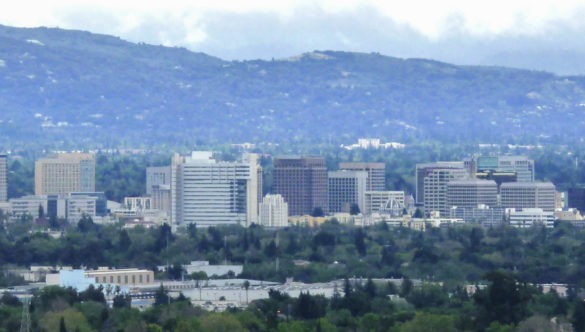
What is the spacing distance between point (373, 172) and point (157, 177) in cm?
1340

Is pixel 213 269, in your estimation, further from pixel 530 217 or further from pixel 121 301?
pixel 530 217

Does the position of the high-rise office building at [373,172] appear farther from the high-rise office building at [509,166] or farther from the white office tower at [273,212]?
the white office tower at [273,212]

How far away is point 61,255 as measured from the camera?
10062 centimetres

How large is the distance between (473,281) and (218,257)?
755 inches

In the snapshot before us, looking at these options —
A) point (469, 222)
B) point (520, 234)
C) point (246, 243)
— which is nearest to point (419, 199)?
point (469, 222)

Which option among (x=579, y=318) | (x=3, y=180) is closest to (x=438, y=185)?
(x=3, y=180)

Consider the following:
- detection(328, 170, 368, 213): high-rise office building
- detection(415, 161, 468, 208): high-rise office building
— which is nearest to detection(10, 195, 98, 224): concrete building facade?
detection(328, 170, 368, 213): high-rise office building

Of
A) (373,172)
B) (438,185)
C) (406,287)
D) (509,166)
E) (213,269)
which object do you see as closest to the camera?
(406,287)

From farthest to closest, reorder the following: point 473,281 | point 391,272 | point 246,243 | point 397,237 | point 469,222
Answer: point 469,222 < point 397,237 < point 246,243 < point 391,272 < point 473,281

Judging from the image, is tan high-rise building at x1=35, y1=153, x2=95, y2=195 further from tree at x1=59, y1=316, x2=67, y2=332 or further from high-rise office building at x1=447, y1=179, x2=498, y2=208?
tree at x1=59, y1=316, x2=67, y2=332

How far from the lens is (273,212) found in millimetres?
141625

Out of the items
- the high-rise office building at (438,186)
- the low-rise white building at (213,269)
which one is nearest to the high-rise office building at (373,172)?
the high-rise office building at (438,186)

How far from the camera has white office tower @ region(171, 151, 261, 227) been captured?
14150 cm

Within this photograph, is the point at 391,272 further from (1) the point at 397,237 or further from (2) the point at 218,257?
(1) the point at 397,237
